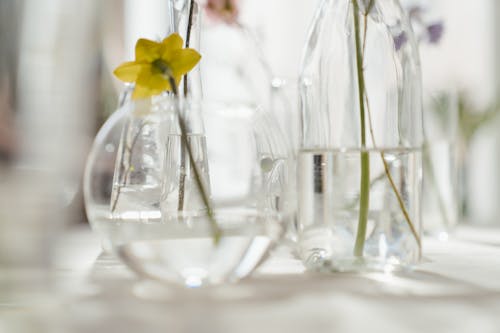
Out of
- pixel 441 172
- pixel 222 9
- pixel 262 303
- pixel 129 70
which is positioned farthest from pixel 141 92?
Answer: pixel 441 172

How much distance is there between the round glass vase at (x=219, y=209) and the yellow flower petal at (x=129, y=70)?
5 cm

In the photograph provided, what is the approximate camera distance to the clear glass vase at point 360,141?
49cm

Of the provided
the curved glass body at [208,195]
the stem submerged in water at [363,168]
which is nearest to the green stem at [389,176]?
the stem submerged in water at [363,168]

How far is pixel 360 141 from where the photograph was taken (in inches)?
19.7

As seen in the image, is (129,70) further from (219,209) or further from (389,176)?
(389,176)

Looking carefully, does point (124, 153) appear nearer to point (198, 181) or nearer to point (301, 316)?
point (198, 181)

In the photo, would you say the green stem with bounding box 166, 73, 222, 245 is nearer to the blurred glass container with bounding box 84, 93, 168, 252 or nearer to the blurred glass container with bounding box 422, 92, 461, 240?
the blurred glass container with bounding box 84, 93, 168, 252

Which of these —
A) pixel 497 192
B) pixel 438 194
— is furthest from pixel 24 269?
pixel 497 192

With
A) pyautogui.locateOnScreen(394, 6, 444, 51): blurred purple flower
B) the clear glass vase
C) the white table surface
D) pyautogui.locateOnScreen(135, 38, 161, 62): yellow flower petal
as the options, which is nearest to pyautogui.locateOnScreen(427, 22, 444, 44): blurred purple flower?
pyautogui.locateOnScreen(394, 6, 444, 51): blurred purple flower

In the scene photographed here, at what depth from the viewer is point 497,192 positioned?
1578 millimetres

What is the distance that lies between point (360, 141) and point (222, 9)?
278mm

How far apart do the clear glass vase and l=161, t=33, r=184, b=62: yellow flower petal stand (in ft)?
0.50

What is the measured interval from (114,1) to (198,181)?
1260 millimetres

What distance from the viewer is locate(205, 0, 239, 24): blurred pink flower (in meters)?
0.68
